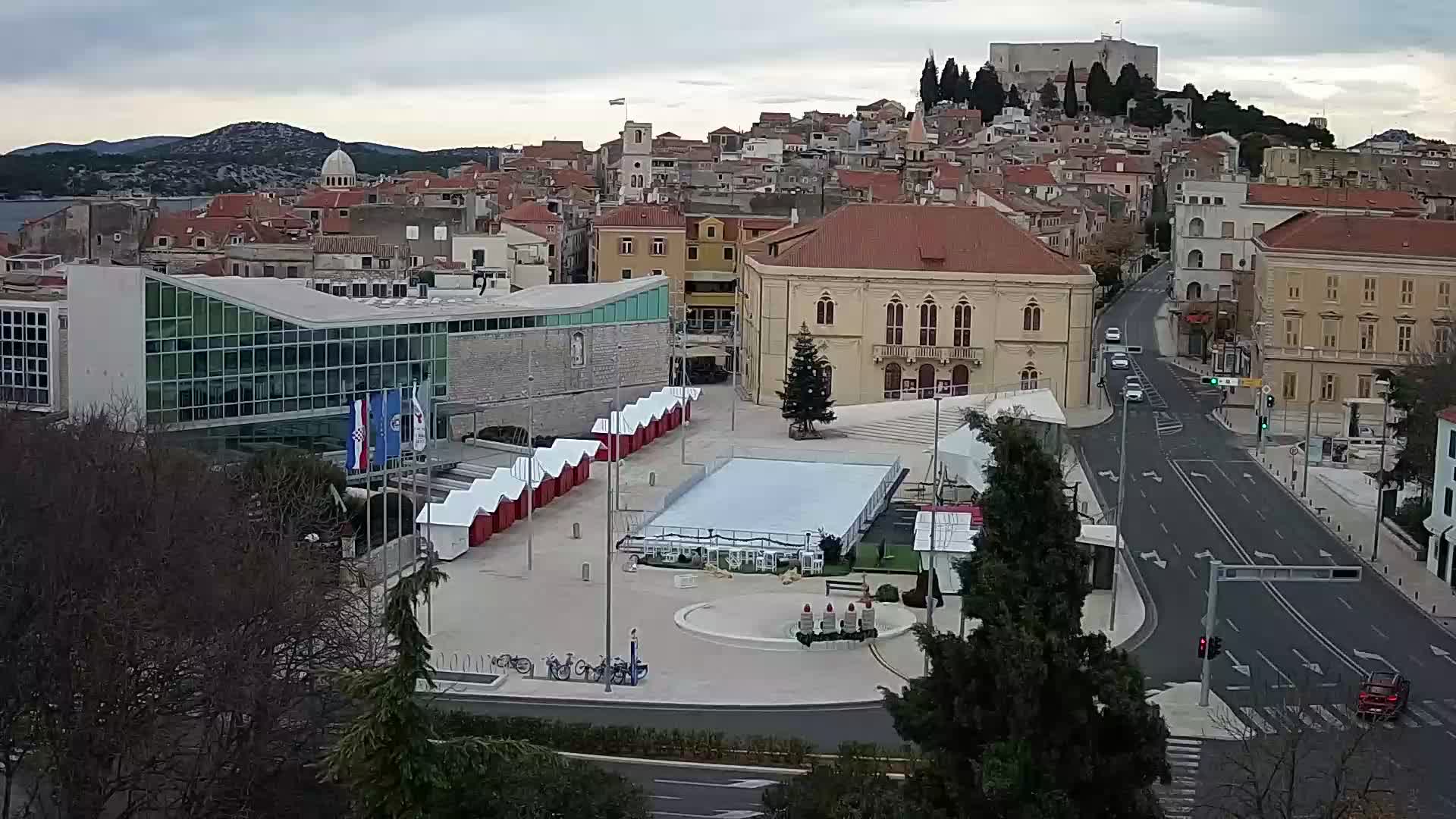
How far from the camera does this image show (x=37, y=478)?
27.8 metres

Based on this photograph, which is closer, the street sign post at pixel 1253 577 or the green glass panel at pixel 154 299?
the street sign post at pixel 1253 577

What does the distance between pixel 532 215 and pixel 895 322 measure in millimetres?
30742

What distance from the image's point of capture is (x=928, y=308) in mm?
63250

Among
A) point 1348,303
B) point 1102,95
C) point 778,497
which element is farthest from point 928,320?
point 1102,95

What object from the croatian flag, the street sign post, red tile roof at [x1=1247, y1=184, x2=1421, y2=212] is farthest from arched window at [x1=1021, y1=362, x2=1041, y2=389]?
the street sign post

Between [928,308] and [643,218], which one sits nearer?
[928,308]

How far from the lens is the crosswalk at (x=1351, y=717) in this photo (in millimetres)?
26734

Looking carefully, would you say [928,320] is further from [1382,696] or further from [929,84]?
[929,84]

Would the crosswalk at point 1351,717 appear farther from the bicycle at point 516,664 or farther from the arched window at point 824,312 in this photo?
the arched window at point 824,312

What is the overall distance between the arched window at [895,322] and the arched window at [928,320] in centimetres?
62

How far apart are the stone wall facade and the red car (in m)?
27.4

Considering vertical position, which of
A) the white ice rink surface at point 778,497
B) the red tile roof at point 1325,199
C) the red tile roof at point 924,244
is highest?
the red tile roof at point 1325,199

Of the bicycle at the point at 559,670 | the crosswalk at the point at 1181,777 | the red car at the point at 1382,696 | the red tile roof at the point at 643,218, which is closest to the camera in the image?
the crosswalk at the point at 1181,777

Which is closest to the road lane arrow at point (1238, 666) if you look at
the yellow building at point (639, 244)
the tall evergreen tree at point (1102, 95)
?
the yellow building at point (639, 244)
